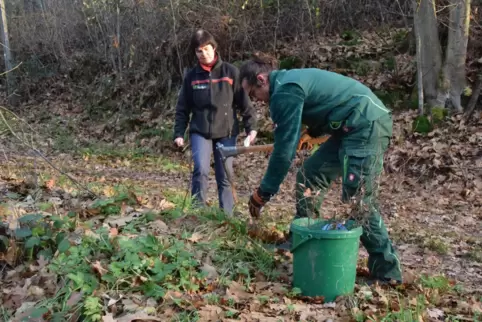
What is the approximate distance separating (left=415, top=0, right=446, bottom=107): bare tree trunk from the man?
Answer: 19.6 ft

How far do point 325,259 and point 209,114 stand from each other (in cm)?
240

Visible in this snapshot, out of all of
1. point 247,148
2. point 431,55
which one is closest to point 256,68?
point 247,148

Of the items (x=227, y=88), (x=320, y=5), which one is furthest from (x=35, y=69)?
(x=227, y=88)

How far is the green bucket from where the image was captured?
3.30m

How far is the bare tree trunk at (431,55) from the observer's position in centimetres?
905

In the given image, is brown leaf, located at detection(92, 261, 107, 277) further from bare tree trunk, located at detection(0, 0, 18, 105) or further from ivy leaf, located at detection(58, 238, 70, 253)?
bare tree trunk, located at detection(0, 0, 18, 105)

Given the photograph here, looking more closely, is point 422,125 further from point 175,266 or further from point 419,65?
point 175,266

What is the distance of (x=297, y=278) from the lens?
3504 mm

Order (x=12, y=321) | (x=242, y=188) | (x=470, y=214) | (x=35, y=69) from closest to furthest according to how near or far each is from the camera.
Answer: (x=12, y=321) < (x=470, y=214) < (x=242, y=188) < (x=35, y=69)

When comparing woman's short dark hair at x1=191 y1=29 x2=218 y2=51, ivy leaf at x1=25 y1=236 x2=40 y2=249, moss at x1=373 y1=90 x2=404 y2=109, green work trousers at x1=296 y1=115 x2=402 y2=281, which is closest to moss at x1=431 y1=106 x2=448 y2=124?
moss at x1=373 y1=90 x2=404 y2=109

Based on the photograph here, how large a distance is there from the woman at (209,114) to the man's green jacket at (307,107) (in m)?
1.59

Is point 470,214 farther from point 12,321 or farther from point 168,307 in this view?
point 12,321

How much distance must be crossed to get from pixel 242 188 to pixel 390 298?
4.51 meters

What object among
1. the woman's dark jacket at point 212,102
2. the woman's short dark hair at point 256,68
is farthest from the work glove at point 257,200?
the woman's dark jacket at point 212,102
